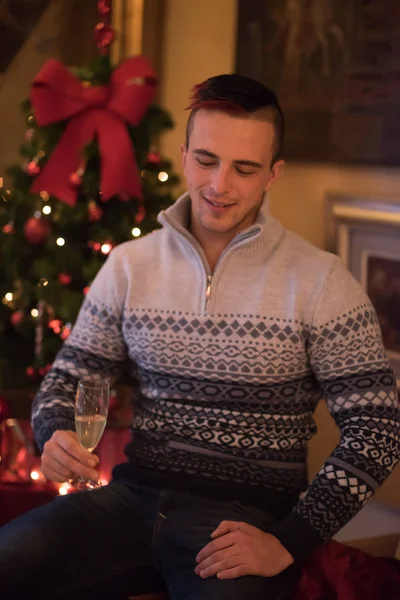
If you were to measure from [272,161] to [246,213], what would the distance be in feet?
0.45

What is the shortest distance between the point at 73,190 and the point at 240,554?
1708mm

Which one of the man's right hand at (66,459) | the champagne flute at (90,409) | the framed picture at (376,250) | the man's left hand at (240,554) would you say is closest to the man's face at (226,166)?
the champagne flute at (90,409)

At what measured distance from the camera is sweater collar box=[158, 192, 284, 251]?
2.11 m

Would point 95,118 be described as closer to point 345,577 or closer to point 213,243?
point 213,243

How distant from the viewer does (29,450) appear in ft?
10.8

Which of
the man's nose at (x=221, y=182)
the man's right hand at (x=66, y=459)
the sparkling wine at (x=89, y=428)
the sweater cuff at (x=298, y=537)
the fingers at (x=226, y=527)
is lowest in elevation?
the sweater cuff at (x=298, y=537)

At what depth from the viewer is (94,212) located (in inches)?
127

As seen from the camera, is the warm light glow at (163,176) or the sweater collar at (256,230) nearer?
the sweater collar at (256,230)

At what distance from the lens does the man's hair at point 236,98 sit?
6.68 feet

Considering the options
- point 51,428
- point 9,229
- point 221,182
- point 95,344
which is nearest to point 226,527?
point 51,428

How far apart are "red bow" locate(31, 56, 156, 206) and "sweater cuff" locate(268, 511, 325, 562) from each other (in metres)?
1.53

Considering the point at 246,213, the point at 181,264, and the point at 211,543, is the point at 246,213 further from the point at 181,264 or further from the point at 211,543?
the point at 211,543

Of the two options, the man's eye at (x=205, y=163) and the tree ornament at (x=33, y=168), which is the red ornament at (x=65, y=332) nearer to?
the tree ornament at (x=33, y=168)

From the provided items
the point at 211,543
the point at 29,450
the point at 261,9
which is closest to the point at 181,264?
the point at 211,543
